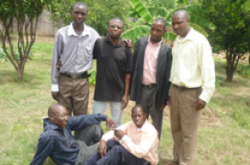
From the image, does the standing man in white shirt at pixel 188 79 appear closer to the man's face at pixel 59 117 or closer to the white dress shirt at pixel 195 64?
the white dress shirt at pixel 195 64

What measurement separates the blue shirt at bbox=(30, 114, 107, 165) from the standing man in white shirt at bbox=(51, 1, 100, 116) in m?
0.38

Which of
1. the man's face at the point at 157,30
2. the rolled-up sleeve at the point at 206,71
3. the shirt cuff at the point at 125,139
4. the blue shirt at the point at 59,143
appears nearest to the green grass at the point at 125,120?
the blue shirt at the point at 59,143

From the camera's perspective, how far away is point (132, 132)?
2.86 metres

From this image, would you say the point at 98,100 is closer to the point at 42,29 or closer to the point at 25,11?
the point at 25,11

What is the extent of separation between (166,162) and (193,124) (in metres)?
0.84

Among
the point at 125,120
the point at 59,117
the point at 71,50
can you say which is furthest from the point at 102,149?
the point at 125,120

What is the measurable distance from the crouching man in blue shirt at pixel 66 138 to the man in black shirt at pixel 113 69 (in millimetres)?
324

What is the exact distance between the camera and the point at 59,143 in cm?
261

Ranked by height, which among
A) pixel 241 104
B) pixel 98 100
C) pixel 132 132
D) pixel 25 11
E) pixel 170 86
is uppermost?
pixel 25 11

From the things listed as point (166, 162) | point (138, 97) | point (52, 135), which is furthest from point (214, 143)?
point (52, 135)

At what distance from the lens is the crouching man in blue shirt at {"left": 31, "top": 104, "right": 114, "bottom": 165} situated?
98.1 inches

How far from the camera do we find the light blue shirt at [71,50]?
3.05 metres

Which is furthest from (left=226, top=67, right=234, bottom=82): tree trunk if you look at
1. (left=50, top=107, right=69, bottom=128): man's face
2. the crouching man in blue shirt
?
(left=50, top=107, right=69, bottom=128): man's face

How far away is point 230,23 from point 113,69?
660 centimetres
